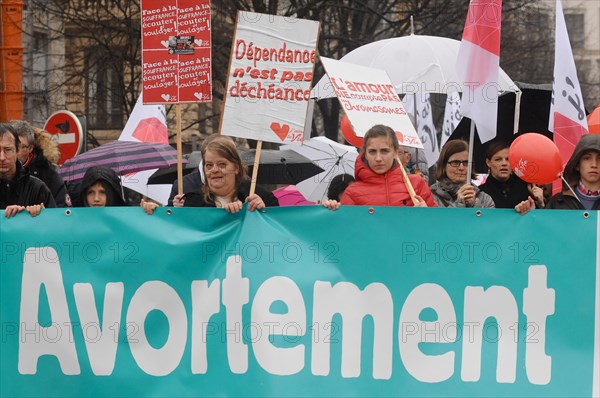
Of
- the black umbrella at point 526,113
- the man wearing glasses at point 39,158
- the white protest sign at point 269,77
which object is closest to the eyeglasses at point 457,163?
Answer: the white protest sign at point 269,77

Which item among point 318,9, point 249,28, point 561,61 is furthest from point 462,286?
point 318,9

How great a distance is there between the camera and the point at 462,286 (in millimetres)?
6250

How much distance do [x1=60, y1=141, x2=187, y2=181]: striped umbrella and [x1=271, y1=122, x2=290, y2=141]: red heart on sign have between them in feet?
15.4

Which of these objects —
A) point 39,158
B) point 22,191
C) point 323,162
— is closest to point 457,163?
point 22,191

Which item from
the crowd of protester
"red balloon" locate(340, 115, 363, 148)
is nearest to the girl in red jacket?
the crowd of protester

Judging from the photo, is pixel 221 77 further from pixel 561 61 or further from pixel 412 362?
pixel 412 362

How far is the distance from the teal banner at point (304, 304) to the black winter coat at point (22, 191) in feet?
1.98

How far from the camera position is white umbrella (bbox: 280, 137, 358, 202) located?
498 inches

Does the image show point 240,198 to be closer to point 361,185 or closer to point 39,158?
point 361,185

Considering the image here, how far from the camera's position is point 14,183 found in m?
7.08

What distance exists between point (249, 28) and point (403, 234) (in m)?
1.41

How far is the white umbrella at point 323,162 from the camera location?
12648 millimetres

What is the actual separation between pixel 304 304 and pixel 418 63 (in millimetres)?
5385

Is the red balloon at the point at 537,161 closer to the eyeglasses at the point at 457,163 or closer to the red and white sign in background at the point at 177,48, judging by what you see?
the eyeglasses at the point at 457,163
